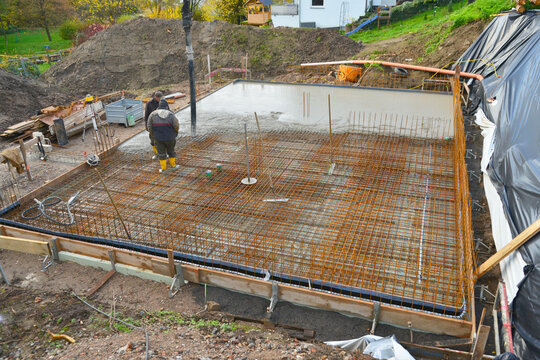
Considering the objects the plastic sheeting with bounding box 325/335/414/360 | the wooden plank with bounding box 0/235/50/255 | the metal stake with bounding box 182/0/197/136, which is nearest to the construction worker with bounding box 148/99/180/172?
the metal stake with bounding box 182/0/197/136

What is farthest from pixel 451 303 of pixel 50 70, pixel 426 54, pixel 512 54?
pixel 50 70

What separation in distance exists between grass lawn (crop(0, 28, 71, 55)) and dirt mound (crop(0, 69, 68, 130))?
13.3m

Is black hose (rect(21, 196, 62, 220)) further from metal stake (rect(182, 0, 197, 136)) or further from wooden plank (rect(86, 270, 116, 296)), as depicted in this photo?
metal stake (rect(182, 0, 197, 136))

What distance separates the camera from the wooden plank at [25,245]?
5.09 meters

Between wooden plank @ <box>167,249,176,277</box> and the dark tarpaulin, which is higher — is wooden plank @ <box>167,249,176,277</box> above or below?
below

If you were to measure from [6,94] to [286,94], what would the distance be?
27.9 feet

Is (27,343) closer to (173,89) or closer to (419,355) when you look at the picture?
(419,355)

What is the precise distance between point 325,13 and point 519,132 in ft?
71.0

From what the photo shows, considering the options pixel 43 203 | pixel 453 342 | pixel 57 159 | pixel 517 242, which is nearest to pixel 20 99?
pixel 57 159

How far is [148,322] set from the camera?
4062 millimetres

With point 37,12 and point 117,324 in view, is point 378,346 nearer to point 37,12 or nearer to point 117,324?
point 117,324

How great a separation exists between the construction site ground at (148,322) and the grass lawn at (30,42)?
23926mm

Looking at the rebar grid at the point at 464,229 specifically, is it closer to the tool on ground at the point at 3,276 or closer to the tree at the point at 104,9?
the tool on ground at the point at 3,276

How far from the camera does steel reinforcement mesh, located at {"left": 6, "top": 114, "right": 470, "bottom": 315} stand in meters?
4.54
